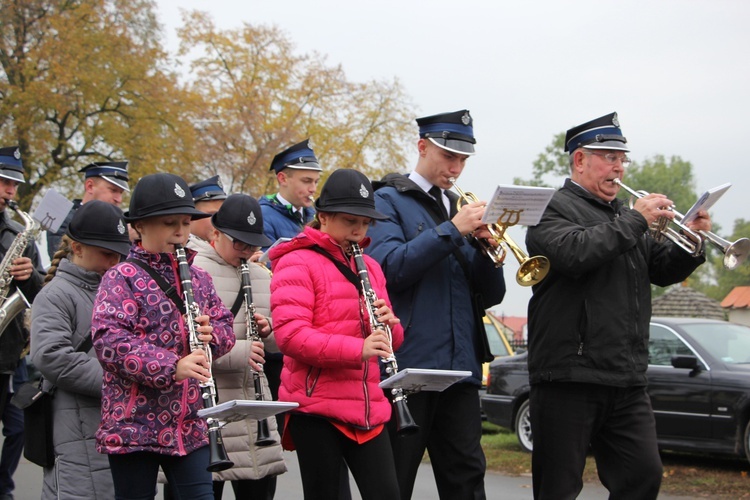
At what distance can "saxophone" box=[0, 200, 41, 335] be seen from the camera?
22.4 ft

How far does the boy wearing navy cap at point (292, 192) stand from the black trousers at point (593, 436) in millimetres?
2620

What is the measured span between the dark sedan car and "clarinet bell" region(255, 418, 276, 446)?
4638 mm

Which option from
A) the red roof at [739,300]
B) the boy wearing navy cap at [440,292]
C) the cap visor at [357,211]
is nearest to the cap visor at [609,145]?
the boy wearing navy cap at [440,292]

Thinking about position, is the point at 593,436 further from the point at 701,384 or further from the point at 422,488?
the point at 701,384

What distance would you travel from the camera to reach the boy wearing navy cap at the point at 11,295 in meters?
6.95

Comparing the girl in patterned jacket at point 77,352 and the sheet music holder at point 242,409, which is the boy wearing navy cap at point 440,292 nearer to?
the sheet music holder at point 242,409

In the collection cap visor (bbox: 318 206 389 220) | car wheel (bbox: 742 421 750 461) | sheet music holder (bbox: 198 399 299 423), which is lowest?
car wheel (bbox: 742 421 750 461)

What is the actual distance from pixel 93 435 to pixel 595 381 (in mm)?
2580

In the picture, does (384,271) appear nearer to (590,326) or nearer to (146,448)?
(590,326)

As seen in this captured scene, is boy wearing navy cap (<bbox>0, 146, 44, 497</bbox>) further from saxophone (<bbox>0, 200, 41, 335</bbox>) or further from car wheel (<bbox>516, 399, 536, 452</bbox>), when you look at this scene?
car wheel (<bbox>516, 399, 536, 452</bbox>)

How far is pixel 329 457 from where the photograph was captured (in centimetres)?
470

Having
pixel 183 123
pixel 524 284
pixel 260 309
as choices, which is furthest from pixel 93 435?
pixel 183 123

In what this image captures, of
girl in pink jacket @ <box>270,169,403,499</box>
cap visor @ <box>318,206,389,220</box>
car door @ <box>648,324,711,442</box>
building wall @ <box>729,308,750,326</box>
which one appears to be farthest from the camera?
building wall @ <box>729,308,750,326</box>

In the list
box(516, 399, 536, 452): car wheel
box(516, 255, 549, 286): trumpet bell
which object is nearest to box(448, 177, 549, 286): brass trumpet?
box(516, 255, 549, 286): trumpet bell
